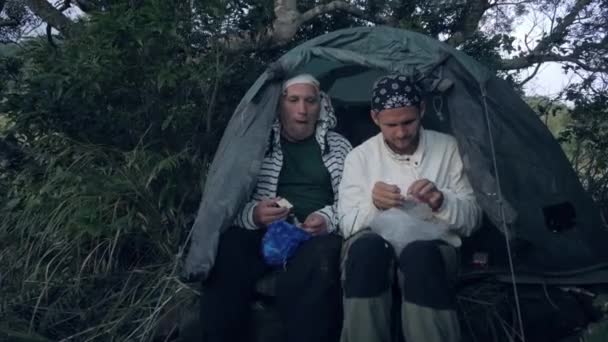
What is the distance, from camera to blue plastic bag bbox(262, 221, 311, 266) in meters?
4.56

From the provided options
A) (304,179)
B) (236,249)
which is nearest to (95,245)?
(236,249)

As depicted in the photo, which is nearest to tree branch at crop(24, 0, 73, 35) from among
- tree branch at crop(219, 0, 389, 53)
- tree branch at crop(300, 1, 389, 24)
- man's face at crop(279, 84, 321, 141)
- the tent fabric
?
tree branch at crop(219, 0, 389, 53)

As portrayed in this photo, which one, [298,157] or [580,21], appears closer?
[298,157]

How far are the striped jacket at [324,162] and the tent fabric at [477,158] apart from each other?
0.11 m

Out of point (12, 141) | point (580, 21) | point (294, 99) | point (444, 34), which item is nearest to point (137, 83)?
point (12, 141)

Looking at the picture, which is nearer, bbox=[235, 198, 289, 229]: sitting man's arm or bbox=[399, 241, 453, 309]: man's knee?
bbox=[399, 241, 453, 309]: man's knee

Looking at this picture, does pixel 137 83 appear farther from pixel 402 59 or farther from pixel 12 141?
pixel 402 59

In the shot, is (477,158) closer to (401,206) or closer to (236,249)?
(401,206)

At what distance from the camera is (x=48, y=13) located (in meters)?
7.01

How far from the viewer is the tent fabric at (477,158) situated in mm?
4699

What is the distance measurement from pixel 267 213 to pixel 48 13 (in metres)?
3.23

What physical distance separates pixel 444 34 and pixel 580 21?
1.09m

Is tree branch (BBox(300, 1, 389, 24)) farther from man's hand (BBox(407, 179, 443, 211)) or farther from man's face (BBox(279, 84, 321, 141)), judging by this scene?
man's hand (BBox(407, 179, 443, 211))

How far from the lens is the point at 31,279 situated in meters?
5.41
